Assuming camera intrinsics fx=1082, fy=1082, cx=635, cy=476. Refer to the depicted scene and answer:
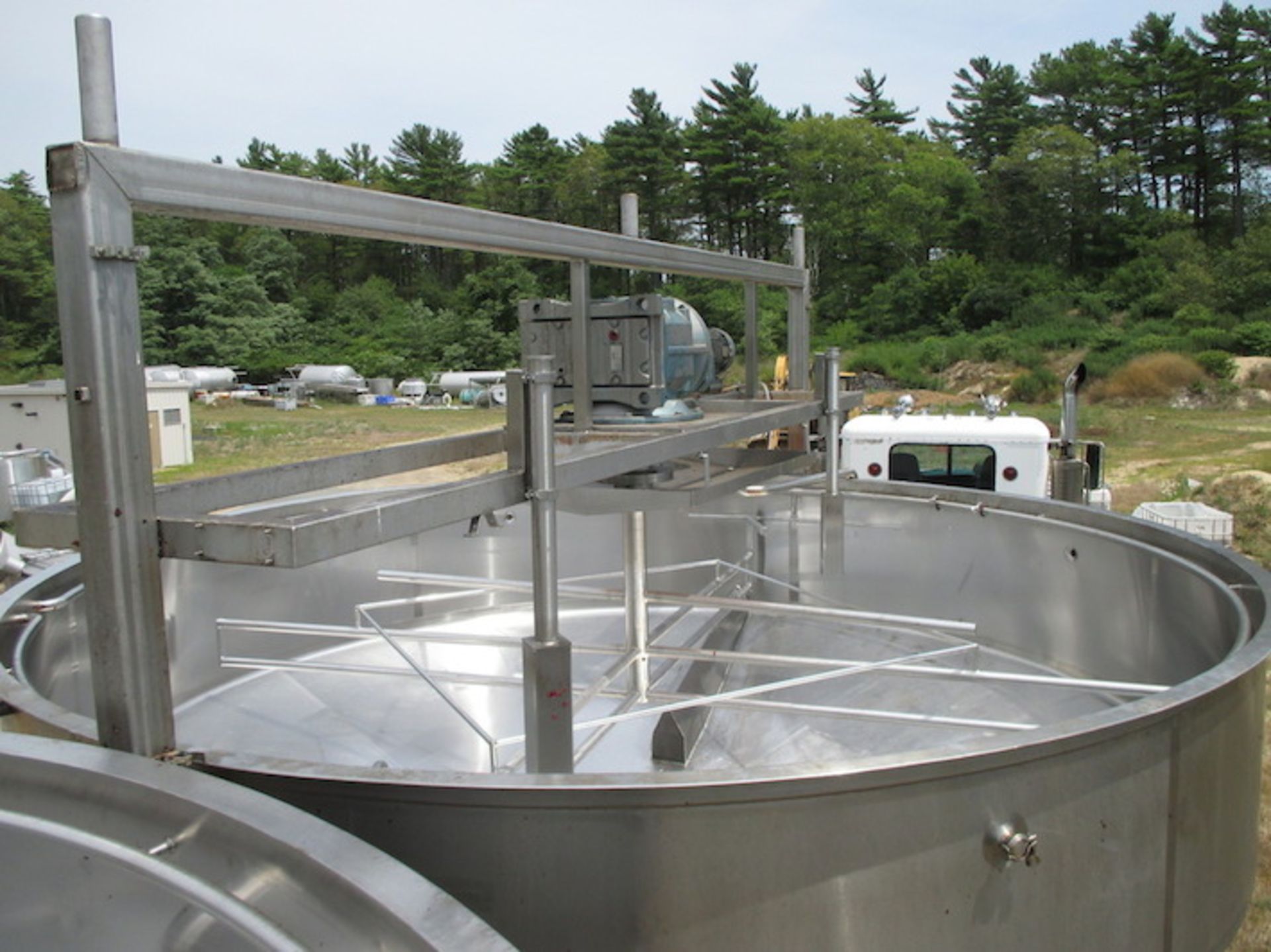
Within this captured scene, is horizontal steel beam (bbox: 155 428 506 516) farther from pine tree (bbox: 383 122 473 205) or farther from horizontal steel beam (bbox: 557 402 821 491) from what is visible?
pine tree (bbox: 383 122 473 205)

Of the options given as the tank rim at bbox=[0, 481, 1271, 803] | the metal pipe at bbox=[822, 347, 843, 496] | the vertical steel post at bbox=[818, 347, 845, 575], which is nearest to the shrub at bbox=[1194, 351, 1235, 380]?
the vertical steel post at bbox=[818, 347, 845, 575]

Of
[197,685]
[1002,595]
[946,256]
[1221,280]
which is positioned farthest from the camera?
[946,256]

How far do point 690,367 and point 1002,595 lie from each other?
66.9 inches

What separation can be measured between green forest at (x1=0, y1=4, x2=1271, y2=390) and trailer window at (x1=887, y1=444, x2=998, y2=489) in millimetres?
18117

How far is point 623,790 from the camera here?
1.41 meters

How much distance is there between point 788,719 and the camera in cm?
335

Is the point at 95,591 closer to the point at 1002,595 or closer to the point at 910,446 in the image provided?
Answer: the point at 1002,595

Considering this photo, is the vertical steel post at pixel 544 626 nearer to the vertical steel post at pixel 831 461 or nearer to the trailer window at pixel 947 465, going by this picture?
the vertical steel post at pixel 831 461

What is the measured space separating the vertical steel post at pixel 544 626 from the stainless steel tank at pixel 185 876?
59 centimetres

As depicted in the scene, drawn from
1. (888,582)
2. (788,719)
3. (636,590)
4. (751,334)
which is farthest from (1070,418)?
(636,590)

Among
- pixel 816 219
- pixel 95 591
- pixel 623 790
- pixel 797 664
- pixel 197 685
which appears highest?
pixel 816 219

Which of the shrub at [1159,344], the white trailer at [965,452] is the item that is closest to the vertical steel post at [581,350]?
the white trailer at [965,452]

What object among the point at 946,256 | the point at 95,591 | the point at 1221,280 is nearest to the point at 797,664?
the point at 95,591

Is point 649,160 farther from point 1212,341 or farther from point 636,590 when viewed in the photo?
point 636,590
